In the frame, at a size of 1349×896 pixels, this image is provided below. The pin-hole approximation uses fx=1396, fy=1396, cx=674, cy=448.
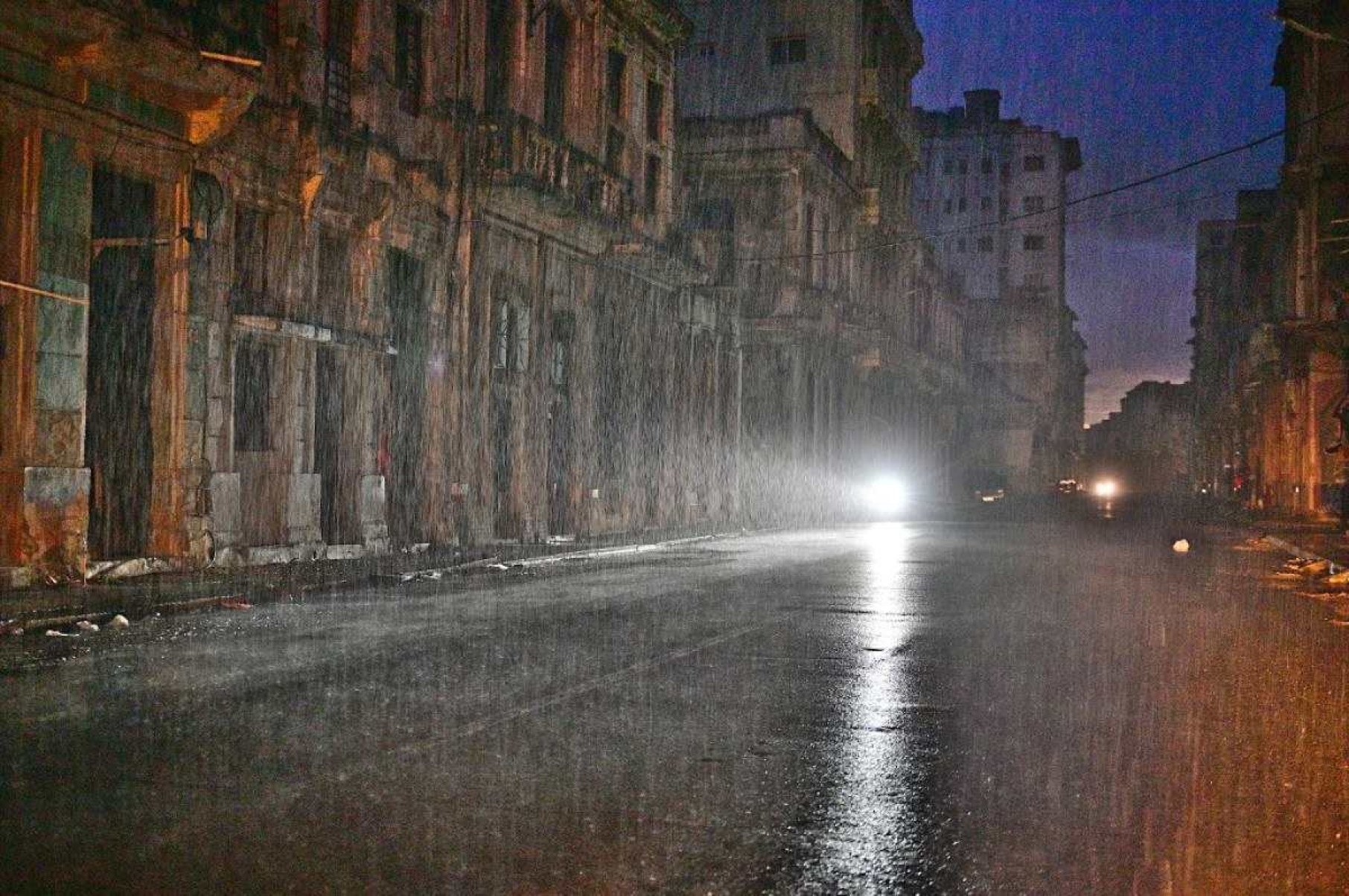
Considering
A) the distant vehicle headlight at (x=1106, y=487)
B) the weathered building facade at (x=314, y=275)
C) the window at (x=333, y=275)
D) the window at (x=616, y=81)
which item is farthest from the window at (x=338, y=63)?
the distant vehicle headlight at (x=1106, y=487)

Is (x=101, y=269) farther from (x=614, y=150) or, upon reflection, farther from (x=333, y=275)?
(x=614, y=150)

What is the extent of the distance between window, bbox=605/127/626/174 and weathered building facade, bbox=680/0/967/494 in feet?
33.1

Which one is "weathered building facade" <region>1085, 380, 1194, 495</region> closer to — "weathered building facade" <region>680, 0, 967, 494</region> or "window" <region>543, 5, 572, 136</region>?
"weathered building facade" <region>680, 0, 967, 494</region>

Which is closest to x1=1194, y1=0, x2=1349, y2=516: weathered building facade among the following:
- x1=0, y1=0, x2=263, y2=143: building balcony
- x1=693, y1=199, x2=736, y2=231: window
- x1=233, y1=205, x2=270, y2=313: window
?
x1=693, y1=199, x2=736, y2=231: window

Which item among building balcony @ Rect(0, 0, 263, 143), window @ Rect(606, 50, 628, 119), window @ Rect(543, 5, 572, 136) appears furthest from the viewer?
window @ Rect(606, 50, 628, 119)

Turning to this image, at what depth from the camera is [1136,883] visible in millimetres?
4805

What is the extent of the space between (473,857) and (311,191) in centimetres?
1665

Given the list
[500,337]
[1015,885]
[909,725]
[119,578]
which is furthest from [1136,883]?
[500,337]

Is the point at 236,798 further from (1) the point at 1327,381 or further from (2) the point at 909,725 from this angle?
(1) the point at 1327,381

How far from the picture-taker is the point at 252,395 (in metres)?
19.8

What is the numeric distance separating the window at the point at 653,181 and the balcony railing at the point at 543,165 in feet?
17.1

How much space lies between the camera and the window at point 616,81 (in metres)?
32.6

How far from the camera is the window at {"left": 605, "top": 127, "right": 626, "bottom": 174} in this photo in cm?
3219

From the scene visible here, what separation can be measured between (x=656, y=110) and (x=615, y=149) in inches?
135
